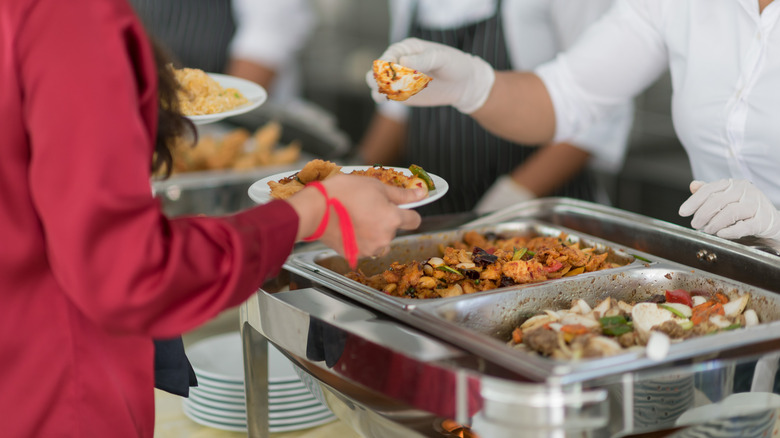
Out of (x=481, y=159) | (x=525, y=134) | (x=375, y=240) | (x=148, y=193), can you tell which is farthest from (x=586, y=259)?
(x=481, y=159)

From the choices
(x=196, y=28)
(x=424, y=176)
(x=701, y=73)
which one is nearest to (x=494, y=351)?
(x=424, y=176)

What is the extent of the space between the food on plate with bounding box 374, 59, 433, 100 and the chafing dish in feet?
0.96

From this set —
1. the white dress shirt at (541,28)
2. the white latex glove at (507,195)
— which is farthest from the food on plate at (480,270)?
the white dress shirt at (541,28)

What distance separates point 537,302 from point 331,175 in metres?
0.35

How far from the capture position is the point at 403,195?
1.03 m

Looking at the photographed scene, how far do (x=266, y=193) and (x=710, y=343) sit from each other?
1.96ft

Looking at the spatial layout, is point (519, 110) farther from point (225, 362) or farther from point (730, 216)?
point (225, 362)

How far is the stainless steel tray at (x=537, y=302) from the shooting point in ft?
2.92

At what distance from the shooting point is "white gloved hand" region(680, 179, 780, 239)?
126 centimetres

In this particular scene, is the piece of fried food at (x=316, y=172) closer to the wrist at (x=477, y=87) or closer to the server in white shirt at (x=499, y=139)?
the wrist at (x=477, y=87)

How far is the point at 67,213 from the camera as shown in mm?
755

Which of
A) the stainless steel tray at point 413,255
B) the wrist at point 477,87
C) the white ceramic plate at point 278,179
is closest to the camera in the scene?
the white ceramic plate at point 278,179

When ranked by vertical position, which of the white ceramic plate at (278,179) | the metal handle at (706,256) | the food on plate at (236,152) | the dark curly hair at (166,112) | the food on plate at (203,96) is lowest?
the food on plate at (236,152)

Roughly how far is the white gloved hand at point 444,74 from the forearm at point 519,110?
0.03 m
